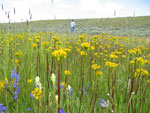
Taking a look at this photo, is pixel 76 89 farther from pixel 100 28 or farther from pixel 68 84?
pixel 100 28

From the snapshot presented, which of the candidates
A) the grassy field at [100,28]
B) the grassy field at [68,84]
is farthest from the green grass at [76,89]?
the grassy field at [100,28]

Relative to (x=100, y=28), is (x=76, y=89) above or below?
below

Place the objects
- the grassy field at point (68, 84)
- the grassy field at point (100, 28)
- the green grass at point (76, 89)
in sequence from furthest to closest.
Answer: the grassy field at point (100, 28)
the green grass at point (76, 89)
the grassy field at point (68, 84)

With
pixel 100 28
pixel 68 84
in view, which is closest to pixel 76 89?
pixel 68 84

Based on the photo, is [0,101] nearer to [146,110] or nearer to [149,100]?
[146,110]

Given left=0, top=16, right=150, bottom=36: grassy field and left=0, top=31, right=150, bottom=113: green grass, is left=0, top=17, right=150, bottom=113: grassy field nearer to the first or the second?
left=0, top=31, right=150, bottom=113: green grass

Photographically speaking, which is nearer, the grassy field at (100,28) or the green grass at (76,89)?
the green grass at (76,89)

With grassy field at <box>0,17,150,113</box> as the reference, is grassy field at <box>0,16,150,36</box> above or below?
above

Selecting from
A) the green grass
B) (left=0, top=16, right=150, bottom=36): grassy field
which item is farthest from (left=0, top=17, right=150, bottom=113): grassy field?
(left=0, top=16, right=150, bottom=36): grassy field

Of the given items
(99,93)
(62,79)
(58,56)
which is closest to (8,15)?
(62,79)

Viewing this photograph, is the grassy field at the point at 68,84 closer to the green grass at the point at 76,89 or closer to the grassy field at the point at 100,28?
the green grass at the point at 76,89

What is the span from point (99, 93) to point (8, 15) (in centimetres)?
236

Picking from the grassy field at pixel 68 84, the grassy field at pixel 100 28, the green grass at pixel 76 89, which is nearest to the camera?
the grassy field at pixel 68 84

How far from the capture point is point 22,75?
7.04 ft
